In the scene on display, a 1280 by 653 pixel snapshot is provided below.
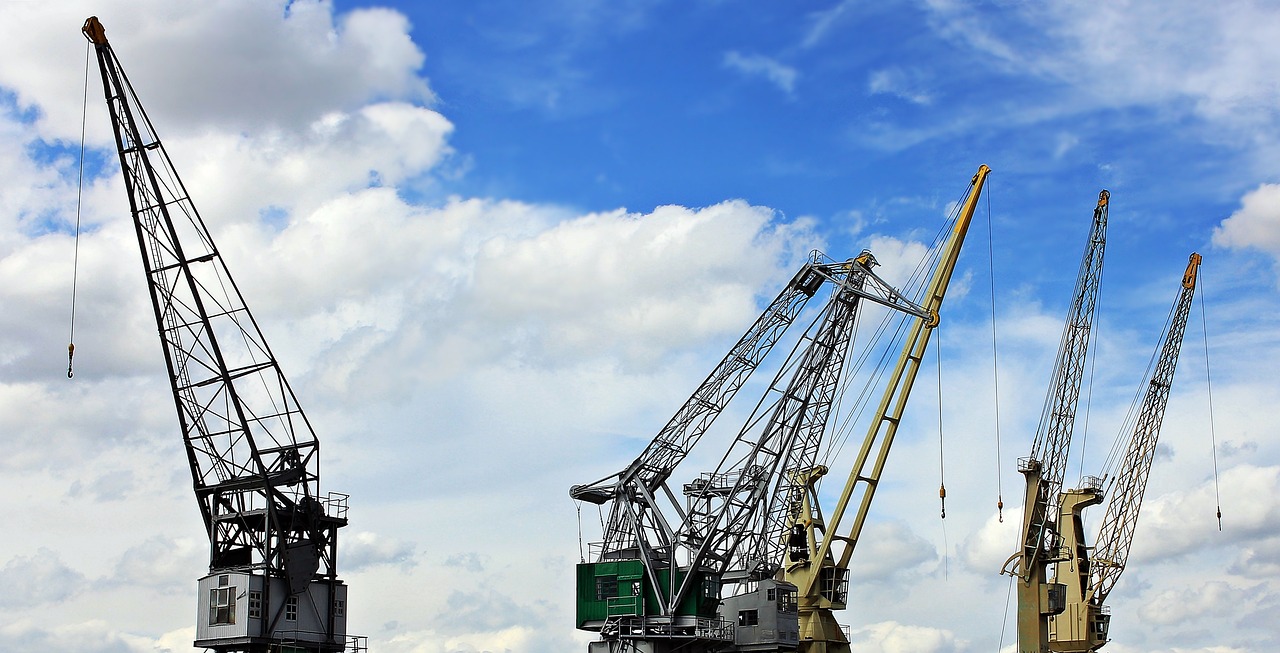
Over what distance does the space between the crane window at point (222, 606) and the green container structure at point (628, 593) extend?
73.5 ft

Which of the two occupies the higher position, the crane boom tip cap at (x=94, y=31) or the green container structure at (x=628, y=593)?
the crane boom tip cap at (x=94, y=31)

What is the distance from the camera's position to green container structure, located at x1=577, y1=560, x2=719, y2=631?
292 ft

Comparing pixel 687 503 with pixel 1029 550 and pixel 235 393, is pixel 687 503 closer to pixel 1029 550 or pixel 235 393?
pixel 235 393

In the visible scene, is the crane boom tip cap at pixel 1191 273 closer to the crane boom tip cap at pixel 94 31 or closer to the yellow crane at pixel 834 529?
the yellow crane at pixel 834 529

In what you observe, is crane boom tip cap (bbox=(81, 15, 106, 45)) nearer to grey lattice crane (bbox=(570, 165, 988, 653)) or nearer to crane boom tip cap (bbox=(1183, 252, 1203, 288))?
grey lattice crane (bbox=(570, 165, 988, 653))

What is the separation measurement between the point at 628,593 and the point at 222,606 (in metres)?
24.4

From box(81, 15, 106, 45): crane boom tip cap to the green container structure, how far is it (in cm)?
4166

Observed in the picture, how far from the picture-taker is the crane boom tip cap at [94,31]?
77.0 meters

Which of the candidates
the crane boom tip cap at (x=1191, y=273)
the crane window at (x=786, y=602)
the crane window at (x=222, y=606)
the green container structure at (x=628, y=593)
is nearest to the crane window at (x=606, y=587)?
the green container structure at (x=628, y=593)

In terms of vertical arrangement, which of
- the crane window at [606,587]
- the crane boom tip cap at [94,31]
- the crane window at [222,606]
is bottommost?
the crane window at [222,606]

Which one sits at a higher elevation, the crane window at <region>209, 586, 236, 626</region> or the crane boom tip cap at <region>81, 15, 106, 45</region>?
the crane boom tip cap at <region>81, 15, 106, 45</region>

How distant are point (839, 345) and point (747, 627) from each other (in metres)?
18.9

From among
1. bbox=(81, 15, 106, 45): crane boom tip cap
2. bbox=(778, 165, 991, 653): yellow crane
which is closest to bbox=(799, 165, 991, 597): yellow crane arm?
bbox=(778, 165, 991, 653): yellow crane

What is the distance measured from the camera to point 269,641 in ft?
255
